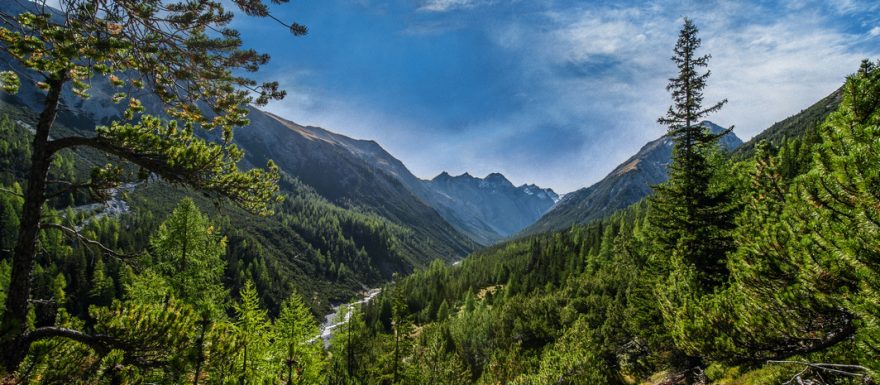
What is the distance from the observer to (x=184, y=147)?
8875mm

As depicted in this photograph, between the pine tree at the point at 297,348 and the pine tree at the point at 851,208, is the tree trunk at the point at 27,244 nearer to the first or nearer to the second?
the pine tree at the point at 297,348

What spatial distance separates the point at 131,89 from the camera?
8156 millimetres

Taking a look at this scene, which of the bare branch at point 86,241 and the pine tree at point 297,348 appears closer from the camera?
the bare branch at point 86,241

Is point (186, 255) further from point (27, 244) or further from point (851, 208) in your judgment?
point (851, 208)

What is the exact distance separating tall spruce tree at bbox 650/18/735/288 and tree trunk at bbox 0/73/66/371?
2100 cm

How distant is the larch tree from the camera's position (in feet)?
19.7

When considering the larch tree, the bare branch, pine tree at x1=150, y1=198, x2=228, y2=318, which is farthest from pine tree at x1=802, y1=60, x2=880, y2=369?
pine tree at x1=150, y1=198, x2=228, y2=318

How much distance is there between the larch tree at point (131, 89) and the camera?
19.7 feet

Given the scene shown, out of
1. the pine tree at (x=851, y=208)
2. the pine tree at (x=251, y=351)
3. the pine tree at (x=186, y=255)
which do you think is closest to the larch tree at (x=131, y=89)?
the pine tree at (x=251, y=351)

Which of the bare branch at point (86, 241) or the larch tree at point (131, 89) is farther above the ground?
the larch tree at point (131, 89)

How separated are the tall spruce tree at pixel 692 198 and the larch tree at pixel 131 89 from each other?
18.2 metres

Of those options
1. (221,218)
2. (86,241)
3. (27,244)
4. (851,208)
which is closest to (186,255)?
(86,241)

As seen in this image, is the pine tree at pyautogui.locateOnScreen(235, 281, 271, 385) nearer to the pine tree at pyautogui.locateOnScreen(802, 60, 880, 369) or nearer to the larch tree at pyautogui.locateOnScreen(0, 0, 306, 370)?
the larch tree at pyautogui.locateOnScreen(0, 0, 306, 370)

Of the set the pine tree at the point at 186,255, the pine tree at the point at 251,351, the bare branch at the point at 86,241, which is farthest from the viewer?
the pine tree at the point at 186,255
